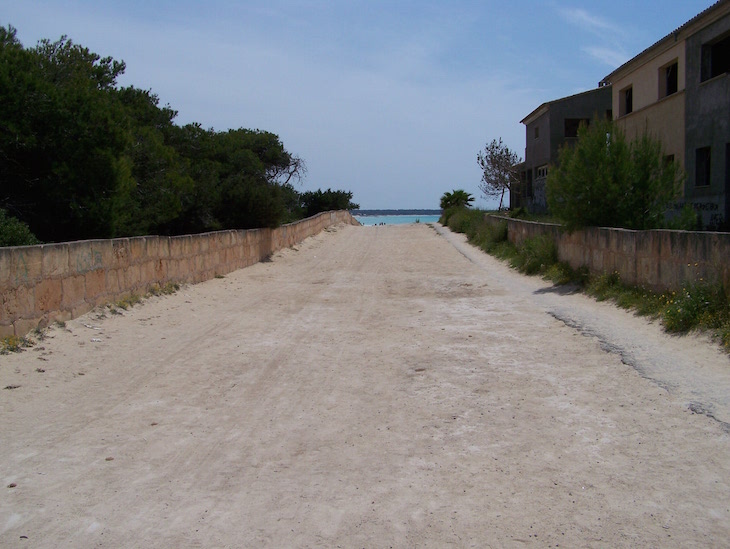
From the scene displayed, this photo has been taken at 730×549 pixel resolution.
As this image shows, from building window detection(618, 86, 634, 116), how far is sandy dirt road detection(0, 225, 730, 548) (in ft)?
61.7

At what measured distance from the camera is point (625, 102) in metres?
27.2

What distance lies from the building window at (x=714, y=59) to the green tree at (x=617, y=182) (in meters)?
7.44

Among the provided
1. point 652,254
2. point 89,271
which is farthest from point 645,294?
point 89,271

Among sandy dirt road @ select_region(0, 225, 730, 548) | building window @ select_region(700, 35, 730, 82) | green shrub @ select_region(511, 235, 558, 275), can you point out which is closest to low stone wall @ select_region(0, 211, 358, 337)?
sandy dirt road @ select_region(0, 225, 730, 548)

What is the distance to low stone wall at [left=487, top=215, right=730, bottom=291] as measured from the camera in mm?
8883

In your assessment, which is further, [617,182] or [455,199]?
[455,199]

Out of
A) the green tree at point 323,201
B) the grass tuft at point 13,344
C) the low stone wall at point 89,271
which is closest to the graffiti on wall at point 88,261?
the low stone wall at point 89,271

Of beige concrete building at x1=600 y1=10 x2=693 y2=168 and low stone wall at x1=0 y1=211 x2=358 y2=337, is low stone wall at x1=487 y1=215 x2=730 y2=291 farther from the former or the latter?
low stone wall at x1=0 y1=211 x2=358 y2=337

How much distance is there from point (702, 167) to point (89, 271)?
17.9 meters

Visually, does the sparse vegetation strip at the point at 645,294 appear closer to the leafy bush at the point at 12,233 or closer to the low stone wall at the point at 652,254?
the low stone wall at the point at 652,254

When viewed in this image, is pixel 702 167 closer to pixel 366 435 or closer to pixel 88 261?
pixel 88 261

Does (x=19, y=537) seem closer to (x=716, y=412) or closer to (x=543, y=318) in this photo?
(x=716, y=412)

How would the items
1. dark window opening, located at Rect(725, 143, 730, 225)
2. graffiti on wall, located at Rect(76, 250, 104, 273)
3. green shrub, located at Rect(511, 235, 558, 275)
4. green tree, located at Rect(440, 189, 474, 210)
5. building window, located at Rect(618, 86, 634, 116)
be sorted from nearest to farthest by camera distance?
graffiti on wall, located at Rect(76, 250, 104, 273)
green shrub, located at Rect(511, 235, 558, 275)
dark window opening, located at Rect(725, 143, 730, 225)
building window, located at Rect(618, 86, 634, 116)
green tree, located at Rect(440, 189, 474, 210)

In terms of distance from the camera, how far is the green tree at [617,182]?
13.7 meters
